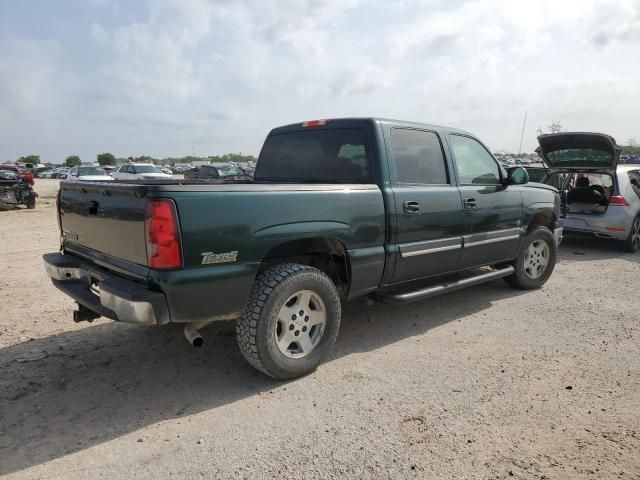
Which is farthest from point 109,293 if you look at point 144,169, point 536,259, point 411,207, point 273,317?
point 144,169

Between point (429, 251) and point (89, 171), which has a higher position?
point (89, 171)

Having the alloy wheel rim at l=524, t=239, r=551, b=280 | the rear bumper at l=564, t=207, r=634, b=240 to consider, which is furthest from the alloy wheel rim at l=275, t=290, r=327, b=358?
the rear bumper at l=564, t=207, r=634, b=240

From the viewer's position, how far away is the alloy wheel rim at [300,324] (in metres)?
3.37

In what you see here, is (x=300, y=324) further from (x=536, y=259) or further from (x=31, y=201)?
(x=31, y=201)

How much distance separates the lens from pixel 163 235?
108 inches

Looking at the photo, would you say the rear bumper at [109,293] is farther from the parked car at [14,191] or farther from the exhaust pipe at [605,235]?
the parked car at [14,191]

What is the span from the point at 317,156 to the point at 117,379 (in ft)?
8.24

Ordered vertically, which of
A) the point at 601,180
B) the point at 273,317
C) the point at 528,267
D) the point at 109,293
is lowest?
the point at 528,267

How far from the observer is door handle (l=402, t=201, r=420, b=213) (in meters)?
3.97

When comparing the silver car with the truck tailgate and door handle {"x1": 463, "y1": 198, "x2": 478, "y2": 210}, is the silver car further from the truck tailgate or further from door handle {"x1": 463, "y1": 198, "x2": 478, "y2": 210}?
the truck tailgate

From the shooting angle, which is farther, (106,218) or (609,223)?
(609,223)

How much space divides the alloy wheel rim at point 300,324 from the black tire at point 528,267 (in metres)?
3.08

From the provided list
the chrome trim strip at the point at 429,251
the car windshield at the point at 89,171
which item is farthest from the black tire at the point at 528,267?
the car windshield at the point at 89,171

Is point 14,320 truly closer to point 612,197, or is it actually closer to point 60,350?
point 60,350
